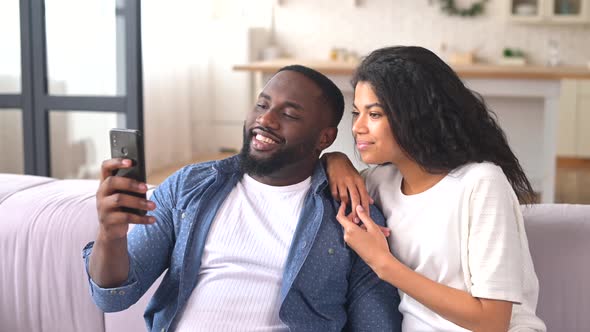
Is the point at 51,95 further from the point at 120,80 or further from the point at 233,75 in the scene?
the point at 233,75

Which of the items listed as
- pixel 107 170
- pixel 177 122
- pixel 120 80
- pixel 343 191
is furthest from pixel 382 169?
pixel 177 122

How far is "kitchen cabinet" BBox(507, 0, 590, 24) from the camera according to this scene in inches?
266

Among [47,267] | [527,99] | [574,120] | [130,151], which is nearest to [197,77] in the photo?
[527,99]

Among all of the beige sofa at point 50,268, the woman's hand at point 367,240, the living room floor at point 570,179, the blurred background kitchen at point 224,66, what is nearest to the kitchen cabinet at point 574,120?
the blurred background kitchen at point 224,66

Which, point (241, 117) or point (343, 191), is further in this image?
point (241, 117)

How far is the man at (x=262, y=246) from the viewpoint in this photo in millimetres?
1544

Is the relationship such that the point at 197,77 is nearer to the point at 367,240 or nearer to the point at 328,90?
the point at 328,90

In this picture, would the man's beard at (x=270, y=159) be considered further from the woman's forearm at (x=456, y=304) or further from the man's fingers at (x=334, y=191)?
the woman's forearm at (x=456, y=304)

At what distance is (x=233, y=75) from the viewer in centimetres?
694

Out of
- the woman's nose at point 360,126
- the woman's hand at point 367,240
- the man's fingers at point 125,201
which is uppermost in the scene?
the woman's nose at point 360,126

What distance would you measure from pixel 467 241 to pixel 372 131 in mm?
267

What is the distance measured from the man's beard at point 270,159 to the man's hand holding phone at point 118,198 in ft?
1.03

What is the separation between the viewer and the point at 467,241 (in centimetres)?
142

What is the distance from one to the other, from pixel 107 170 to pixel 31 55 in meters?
2.15
